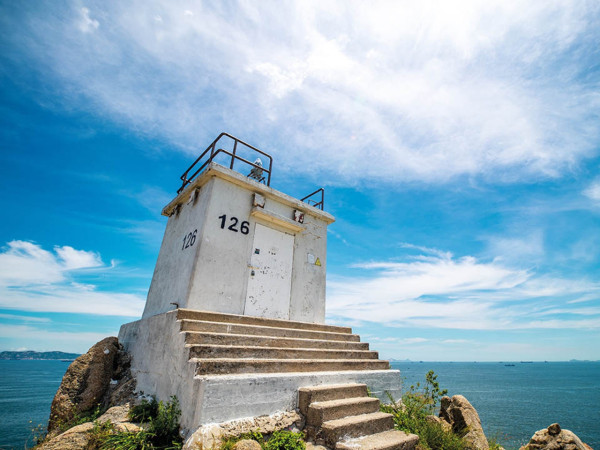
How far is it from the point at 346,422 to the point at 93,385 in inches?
233

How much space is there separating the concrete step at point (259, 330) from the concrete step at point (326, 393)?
154 cm

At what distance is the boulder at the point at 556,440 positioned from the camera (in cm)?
586

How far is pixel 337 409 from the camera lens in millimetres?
4504

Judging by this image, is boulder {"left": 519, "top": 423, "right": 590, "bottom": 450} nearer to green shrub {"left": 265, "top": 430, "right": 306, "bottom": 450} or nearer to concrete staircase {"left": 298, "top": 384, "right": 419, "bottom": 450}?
concrete staircase {"left": 298, "top": 384, "right": 419, "bottom": 450}

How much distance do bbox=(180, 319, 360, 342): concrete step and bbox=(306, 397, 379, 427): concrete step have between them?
1.82 meters

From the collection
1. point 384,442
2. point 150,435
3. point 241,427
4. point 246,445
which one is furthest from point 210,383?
point 384,442

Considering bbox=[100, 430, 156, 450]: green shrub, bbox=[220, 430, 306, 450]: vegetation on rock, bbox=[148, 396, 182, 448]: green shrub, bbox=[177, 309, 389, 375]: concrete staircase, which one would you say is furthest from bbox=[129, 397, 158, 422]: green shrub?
bbox=[220, 430, 306, 450]: vegetation on rock

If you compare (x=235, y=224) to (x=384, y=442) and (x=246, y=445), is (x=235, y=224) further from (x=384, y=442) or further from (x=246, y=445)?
(x=384, y=442)

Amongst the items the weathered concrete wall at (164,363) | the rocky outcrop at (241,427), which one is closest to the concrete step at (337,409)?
the rocky outcrop at (241,427)

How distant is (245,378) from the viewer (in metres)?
4.27

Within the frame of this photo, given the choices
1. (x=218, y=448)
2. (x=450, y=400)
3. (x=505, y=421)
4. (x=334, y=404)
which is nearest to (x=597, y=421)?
(x=505, y=421)

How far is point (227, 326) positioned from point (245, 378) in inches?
56.7

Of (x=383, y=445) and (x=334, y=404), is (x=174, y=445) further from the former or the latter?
(x=383, y=445)

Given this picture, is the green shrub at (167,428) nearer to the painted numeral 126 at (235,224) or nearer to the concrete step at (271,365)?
the concrete step at (271,365)
